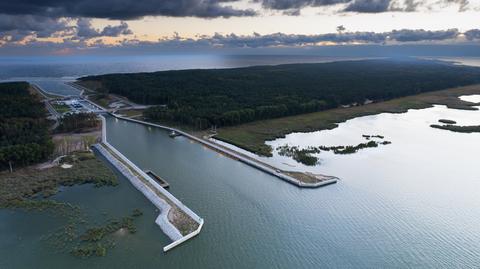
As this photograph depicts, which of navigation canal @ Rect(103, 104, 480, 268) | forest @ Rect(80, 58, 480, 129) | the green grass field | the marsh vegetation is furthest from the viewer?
forest @ Rect(80, 58, 480, 129)

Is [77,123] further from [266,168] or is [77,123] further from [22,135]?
[266,168]

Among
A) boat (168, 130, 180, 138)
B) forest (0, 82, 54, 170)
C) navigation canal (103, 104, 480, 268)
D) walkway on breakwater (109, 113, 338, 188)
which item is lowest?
navigation canal (103, 104, 480, 268)

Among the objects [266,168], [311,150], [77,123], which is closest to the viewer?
[266,168]

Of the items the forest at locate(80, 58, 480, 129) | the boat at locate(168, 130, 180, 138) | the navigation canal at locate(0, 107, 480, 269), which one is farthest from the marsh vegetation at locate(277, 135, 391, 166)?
the boat at locate(168, 130, 180, 138)

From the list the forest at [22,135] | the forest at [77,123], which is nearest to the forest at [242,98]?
the forest at [77,123]

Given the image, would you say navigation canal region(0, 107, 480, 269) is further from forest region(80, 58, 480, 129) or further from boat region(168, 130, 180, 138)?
forest region(80, 58, 480, 129)

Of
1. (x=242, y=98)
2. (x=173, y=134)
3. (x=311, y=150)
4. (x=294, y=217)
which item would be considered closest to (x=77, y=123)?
(x=173, y=134)
